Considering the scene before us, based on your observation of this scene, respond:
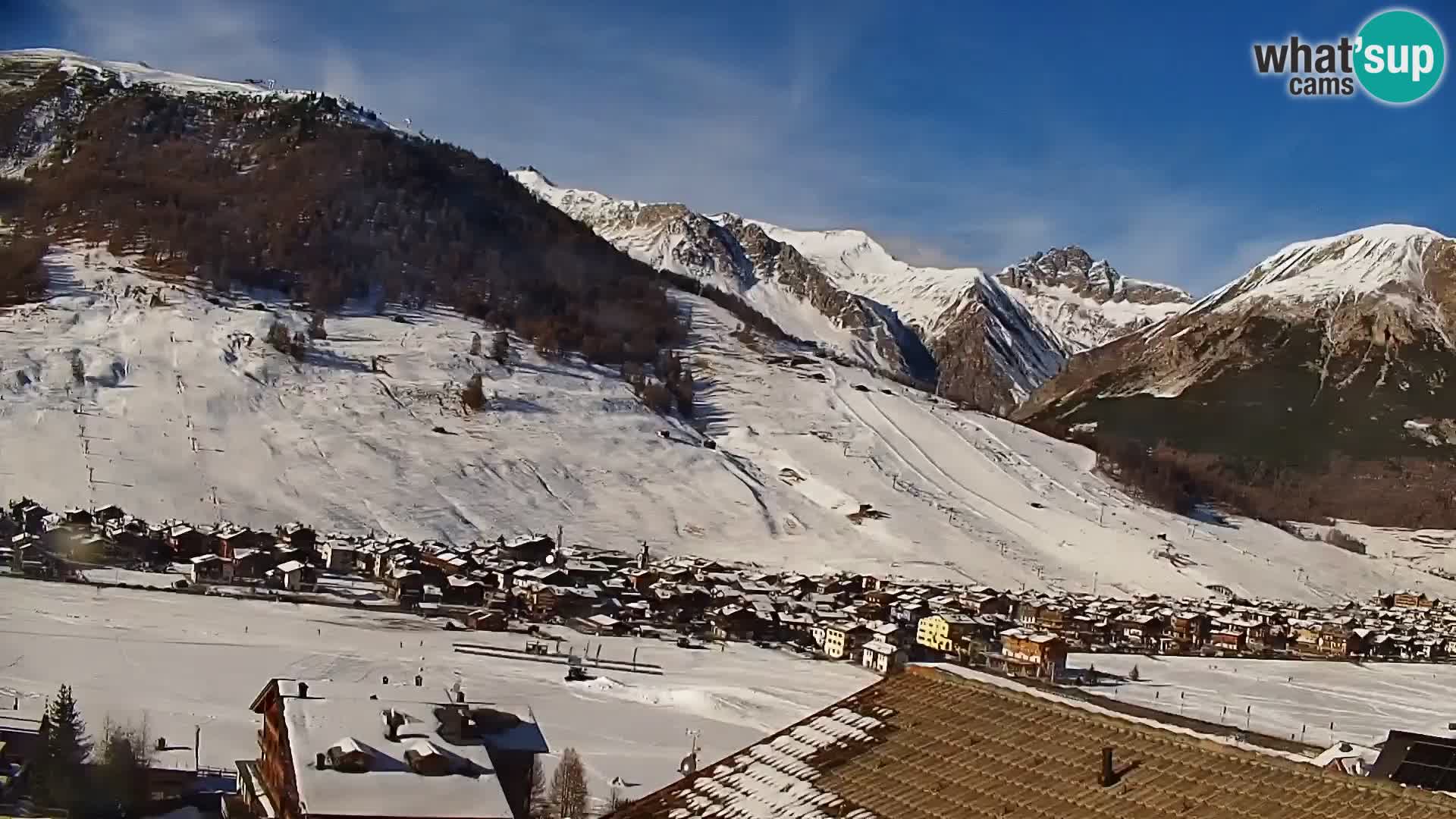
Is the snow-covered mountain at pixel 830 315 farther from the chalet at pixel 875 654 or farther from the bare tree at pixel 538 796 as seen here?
the bare tree at pixel 538 796

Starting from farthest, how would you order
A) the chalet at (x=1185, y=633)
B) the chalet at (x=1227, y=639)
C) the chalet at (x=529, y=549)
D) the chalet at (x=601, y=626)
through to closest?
the chalet at (x=529, y=549) → the chalet at (x=1227, y=639) → the chalet at (x=1185, y=633) → the chalet at (x=601, y=626)

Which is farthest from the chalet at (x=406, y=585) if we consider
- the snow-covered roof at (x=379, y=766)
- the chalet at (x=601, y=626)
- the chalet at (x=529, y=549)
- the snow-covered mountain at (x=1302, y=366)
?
the snow-covered mountain at (x=1302, y=366)

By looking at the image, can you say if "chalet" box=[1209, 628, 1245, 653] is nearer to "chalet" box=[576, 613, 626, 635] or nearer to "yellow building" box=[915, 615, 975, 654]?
"yellow building" box=[915, 615, 975, 654]

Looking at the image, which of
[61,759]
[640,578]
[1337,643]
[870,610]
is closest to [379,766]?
[61,759]

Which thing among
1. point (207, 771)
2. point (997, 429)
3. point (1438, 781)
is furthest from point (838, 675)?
point (997, 429)

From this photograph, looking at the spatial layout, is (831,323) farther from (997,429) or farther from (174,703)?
(174,703)

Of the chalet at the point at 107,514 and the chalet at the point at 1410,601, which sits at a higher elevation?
the chalet at the point at 107,514

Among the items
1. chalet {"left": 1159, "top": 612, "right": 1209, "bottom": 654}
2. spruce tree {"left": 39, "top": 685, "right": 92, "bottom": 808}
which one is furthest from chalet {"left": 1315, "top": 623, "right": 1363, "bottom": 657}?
spruce tree {"left": 39, "top": 685, "right": 92, "bottom": 808}
